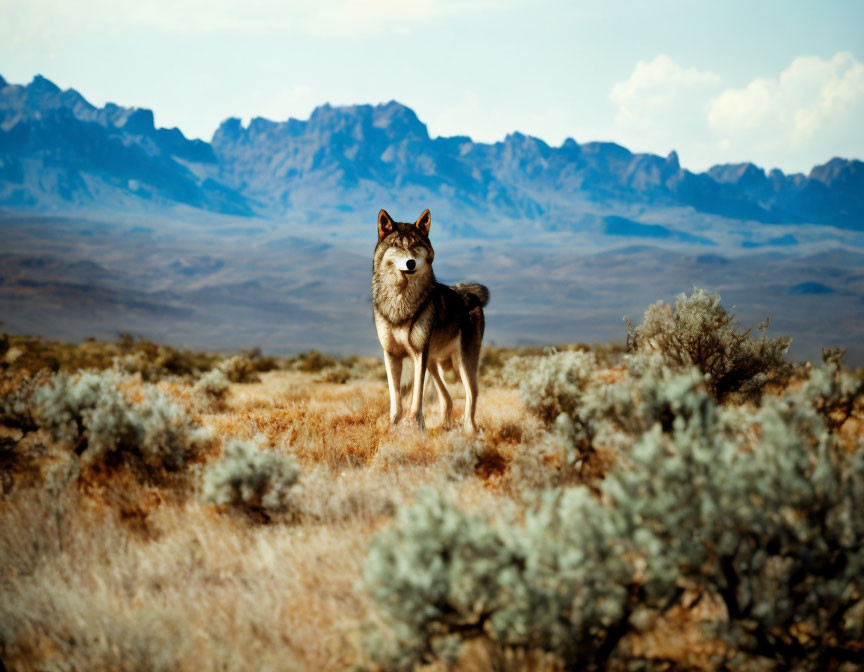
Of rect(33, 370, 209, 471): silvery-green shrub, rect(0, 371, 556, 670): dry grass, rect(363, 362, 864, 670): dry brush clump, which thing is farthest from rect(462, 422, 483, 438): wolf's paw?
rect(363, 362, 864, 670): dry brush clump

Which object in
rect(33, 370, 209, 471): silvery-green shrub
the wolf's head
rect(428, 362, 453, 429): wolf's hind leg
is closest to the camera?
rect(33, 370, 209, 471): silvery-green shrub

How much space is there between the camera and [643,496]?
350 cm

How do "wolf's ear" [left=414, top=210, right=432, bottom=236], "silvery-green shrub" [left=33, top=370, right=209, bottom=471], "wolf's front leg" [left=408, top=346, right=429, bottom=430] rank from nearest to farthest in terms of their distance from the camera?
"silvery-green shrub" [left=33, top=370, right=209, bottom=471] → "wolf's ear" [left=414, top=210, right=432, bottom=236] → "wolf's front leg" [left=408, top=346, right=429, bottom=430]

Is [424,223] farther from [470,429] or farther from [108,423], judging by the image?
[108,423]

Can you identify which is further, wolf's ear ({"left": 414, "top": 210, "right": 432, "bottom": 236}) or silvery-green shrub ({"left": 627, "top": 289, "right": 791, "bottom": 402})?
silvery-green shrub ({"left": 627, "top": 289, "right": 791, "bottom": 402})

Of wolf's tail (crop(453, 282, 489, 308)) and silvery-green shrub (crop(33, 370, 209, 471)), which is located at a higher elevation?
wolf's tail (crop(453, 282, 489, 308))

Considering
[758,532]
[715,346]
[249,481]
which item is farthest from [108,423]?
[715,346]

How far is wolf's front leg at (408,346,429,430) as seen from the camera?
8.35 metres

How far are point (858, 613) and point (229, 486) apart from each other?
14.1ft

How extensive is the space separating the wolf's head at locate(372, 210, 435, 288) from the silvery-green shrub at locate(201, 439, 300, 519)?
3188 millimetres

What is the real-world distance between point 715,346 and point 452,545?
7223 mm

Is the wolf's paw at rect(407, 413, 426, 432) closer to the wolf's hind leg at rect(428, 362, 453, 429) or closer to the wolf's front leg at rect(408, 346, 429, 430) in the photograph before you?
the wolf's front leg at rect(408, 346, 429, 430)

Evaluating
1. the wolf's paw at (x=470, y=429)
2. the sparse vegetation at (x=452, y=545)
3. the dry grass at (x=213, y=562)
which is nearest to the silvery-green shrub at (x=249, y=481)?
the sparse vegetation at (x=452, y=545)

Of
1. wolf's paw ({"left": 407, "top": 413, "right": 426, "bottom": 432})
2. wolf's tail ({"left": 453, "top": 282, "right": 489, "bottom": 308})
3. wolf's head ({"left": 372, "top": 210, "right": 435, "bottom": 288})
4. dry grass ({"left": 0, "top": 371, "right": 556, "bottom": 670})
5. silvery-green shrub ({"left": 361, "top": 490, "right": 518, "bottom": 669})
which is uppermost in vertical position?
wolf's head ({"left": 372, "top": 210, "right": 435, "bottom": 288})
